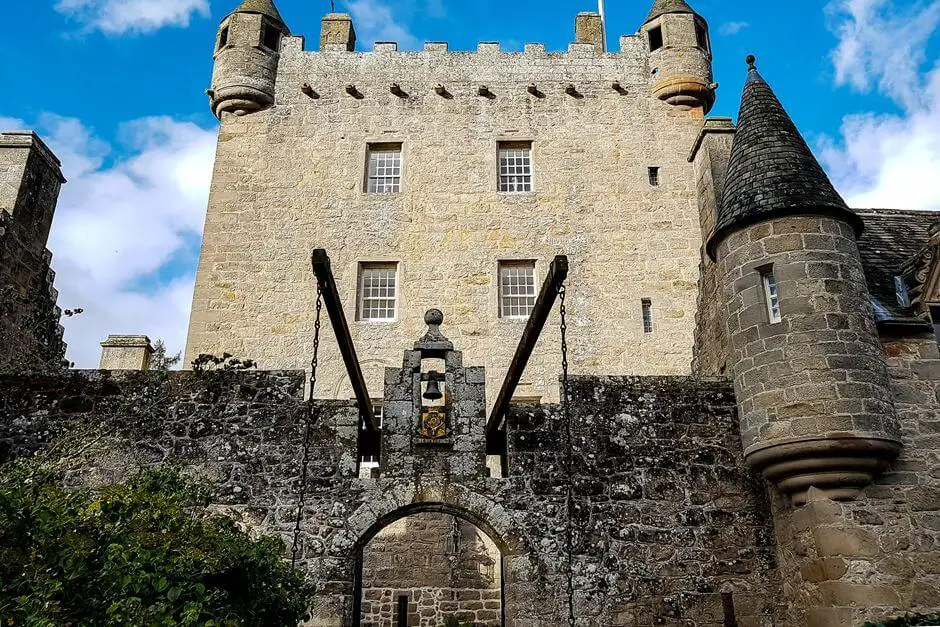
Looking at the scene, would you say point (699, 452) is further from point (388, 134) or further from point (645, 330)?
point (388, 134)

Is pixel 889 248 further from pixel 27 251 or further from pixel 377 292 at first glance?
pixel 27 251

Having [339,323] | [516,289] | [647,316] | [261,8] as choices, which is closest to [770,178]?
[339,323]

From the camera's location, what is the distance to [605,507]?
8.63 m

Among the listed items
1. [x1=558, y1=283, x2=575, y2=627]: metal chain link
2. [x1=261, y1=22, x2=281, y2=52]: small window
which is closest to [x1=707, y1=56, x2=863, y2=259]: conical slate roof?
[x1=558, y1=283, x2=575, y2=627]: metal chain link

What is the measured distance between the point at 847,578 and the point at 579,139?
11.2m

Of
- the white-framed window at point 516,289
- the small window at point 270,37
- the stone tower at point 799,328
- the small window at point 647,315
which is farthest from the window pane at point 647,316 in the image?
the small window at point 270,37

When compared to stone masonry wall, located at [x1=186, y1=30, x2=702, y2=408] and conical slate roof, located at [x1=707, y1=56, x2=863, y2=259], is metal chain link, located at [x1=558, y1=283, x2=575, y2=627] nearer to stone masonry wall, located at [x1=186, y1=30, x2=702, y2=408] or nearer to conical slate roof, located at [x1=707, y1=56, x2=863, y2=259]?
conical slate roof, located at [x1=707, y1=56, x2=863, y2=259]

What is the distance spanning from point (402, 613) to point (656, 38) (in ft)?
42.8

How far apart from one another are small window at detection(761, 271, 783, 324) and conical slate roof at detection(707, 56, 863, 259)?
25.9 inches

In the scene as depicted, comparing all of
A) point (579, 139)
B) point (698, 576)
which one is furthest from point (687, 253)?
point (698, 576)

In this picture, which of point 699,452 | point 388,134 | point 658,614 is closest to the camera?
point 658,614

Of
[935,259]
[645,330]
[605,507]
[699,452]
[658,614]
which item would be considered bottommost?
[658,614]

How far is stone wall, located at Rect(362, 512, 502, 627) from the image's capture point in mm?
12344

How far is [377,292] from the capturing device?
15656 millimetres
